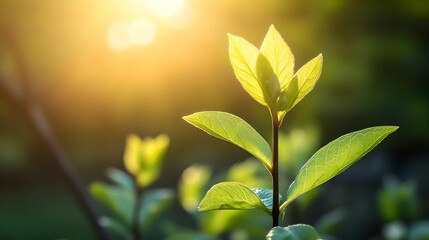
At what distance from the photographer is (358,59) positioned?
4.31 meters

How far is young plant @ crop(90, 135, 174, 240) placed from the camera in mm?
915

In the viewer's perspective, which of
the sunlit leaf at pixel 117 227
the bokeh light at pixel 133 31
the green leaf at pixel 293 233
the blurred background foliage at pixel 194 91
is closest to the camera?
the green leaf at pixel 293 233

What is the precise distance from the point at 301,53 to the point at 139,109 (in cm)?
389

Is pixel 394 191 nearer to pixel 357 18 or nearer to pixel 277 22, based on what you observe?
pixel 277 22

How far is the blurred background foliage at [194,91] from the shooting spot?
235 centimetres

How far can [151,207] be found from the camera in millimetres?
940

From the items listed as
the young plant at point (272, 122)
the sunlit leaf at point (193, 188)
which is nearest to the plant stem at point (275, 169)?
the young plant at point (272, 122)

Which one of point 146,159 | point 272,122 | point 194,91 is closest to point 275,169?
point 272,122

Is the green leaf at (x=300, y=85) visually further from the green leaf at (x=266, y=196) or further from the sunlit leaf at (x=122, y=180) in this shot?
the sunlit leaf at (x=122, y=180)

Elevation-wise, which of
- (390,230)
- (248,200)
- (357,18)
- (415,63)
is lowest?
(390,230)

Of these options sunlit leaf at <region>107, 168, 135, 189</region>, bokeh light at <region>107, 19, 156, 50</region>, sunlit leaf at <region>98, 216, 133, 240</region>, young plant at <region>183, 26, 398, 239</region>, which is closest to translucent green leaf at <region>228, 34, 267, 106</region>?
young plant at <region>183, 26, 398, 239</region>

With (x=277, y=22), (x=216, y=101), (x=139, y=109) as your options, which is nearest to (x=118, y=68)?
(x=216, y=101)

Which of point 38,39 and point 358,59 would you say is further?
point 358,59

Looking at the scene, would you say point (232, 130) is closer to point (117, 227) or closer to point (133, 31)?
point (117, 227)
